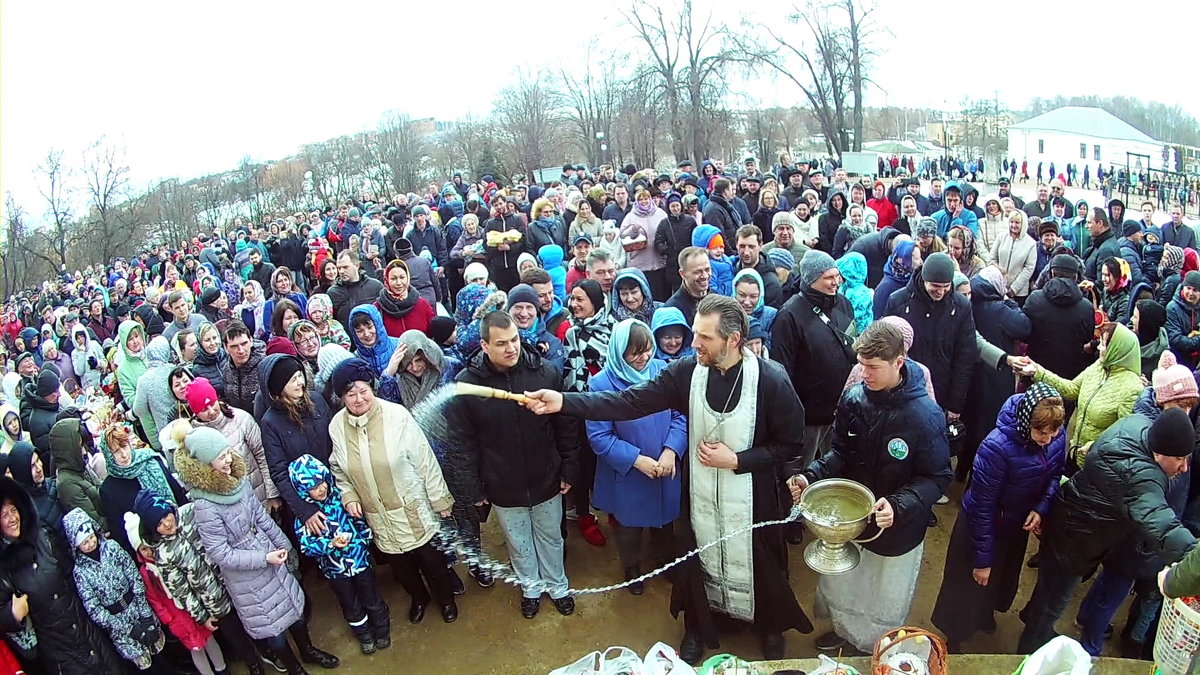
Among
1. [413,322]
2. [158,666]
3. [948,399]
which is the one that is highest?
[413,322]

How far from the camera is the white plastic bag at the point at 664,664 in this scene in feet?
9.00

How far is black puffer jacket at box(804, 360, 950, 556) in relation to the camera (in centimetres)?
318

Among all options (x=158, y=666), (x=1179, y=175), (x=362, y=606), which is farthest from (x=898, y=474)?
(x=1179, y=175)

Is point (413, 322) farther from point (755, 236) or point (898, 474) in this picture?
point (898, 474)

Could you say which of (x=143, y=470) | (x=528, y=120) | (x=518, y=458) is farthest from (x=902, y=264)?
(x=528, y=120)

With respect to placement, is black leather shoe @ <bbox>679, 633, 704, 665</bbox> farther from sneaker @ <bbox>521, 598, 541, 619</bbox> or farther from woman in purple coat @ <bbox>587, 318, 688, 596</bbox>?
sneaker @ <bbox>521, 598, 541, 619</bbox>

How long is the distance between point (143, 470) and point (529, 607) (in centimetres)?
227

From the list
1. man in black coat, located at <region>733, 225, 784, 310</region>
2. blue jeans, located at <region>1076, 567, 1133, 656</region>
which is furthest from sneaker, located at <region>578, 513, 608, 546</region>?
blue jeans, located at <region>1076, 567, 1133, 656</region>

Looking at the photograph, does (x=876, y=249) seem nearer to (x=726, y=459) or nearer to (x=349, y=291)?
(x=726, y=459)

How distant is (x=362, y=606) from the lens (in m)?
4.14

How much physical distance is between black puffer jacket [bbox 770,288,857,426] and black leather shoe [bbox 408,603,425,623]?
105 inches

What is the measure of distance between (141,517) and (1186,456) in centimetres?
467

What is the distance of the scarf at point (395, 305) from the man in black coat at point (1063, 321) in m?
4.75

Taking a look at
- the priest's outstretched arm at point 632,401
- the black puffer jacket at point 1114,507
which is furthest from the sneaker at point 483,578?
the black puffer jacket at point 1114,507
